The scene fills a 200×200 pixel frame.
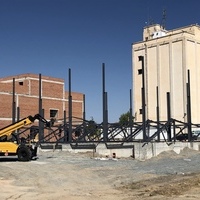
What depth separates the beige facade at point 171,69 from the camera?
6156 centimetres

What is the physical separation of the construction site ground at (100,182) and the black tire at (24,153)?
113 inches

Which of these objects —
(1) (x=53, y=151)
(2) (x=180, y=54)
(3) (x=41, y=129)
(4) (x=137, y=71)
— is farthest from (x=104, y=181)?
(4) (x=137, y=71)

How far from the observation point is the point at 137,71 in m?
68.6

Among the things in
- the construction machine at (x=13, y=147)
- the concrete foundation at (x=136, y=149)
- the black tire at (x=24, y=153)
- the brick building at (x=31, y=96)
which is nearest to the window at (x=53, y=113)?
the brick building at (x=31, y=96)

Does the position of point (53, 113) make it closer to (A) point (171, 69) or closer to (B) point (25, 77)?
(B) point (25, 77)

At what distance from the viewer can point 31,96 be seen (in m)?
65.2

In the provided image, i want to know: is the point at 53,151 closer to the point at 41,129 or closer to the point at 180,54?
the point at 41,129

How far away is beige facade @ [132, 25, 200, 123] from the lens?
202 feet

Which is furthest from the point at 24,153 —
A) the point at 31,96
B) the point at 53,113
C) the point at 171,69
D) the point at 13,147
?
the point at 53,113

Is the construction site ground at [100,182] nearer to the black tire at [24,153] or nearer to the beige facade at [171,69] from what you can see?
the black tire at [24,153]

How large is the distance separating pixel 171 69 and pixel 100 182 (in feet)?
162

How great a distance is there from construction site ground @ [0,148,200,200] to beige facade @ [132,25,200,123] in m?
41.1

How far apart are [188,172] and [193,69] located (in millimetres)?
47005

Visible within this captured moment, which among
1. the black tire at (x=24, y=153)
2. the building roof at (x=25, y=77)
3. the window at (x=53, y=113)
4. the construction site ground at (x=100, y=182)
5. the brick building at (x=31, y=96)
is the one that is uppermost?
the building roof at (x=25, y=77)
